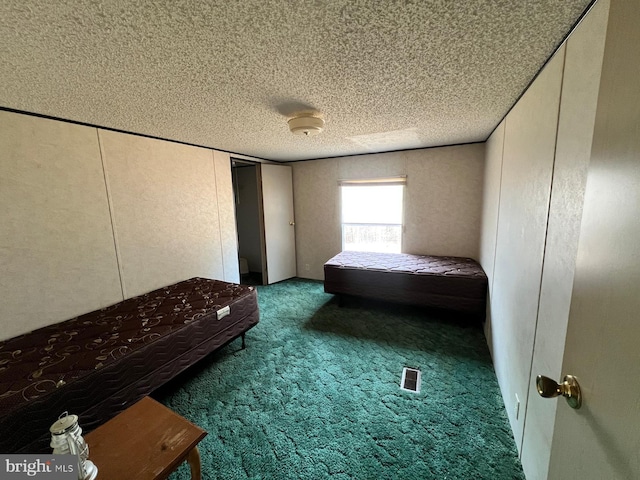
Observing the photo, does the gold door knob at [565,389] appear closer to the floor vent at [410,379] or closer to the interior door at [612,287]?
the interior door at [612,287]

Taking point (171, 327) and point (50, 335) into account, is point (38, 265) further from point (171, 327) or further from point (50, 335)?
point (171, 327)

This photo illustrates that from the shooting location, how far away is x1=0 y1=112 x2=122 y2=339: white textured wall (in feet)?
5.65

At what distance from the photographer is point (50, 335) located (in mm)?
1754

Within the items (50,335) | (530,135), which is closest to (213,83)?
(530,135)

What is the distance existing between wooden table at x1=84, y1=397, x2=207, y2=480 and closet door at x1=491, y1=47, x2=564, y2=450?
1.67m

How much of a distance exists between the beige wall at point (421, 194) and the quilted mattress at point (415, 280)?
0.31m

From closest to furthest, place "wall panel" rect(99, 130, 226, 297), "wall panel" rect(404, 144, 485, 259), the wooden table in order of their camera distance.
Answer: the wooden table
"wall panel" rect(99, 130, 226, 297)
"wall panel" rect(404, 144, 485, 259)

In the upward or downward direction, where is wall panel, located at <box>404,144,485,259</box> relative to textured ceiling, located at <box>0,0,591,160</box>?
downward

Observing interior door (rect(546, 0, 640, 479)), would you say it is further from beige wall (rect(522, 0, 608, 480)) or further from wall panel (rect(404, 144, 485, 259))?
wall panel (rect(404, 144, 485, 259))

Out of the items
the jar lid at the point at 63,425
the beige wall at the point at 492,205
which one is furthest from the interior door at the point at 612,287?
the beige wall at the point at 492,205

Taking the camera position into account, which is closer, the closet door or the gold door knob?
the gold door knob

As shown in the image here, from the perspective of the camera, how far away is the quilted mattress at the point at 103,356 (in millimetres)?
1210

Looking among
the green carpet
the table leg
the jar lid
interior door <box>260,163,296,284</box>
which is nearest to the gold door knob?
the green carpet

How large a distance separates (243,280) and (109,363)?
3177mm
